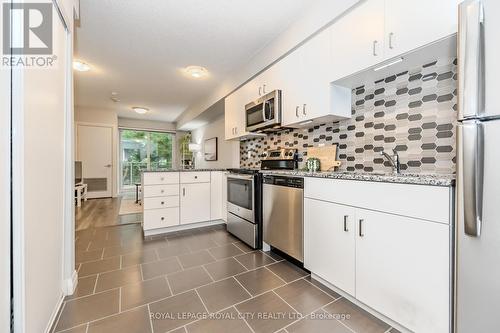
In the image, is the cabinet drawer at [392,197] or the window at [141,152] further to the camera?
the window at [141,152]

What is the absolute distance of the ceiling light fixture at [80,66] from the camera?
3339 mm

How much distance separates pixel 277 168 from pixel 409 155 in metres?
1.45

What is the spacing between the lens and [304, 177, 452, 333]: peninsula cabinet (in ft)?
3.67

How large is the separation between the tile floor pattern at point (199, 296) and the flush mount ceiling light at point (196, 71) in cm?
259

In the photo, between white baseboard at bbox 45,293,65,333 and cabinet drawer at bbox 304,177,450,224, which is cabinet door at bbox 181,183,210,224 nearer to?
white baseboard at bbox 45,293,65,333

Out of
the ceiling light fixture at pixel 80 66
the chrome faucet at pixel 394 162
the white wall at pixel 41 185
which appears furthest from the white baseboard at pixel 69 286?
the ceiling light fixture at pixel 80 66

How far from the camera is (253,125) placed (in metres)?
3.00

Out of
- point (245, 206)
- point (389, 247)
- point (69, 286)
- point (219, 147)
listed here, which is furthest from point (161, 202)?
point (219, 147)

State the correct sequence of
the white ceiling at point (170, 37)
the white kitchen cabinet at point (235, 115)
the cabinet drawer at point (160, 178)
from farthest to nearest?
the white kitchen cabinet at point (235, 115)
the cabinet drawer at point (160, 178)
the white ceiling at point (170, 37)

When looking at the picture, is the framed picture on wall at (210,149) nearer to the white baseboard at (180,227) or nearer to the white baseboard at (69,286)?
the white baseboard at (180,227)

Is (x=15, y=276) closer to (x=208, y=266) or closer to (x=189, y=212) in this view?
(x=208, y=266)

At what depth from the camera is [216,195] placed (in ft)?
11.6

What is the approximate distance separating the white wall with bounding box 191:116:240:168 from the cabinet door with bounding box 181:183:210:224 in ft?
3.35

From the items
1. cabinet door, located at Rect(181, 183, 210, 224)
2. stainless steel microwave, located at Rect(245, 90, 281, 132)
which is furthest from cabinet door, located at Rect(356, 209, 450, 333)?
cabinet door, located at Rect(181, 183, 210, 224)
